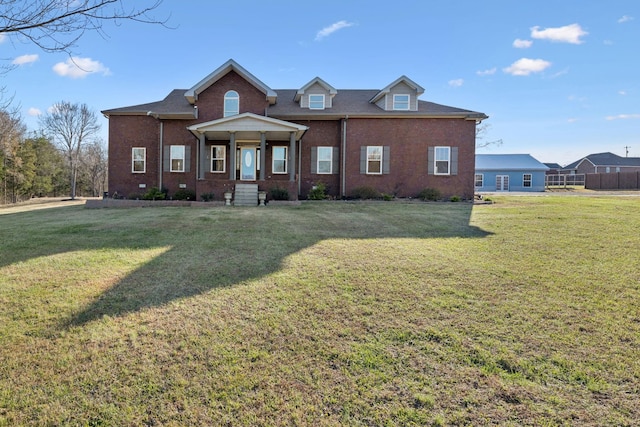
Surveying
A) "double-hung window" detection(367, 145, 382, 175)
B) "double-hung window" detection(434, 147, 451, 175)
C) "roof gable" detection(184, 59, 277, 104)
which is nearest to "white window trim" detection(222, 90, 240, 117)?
"roof gable" detection(184, 59, 277, 104)

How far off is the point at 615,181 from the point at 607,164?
66.9 ft

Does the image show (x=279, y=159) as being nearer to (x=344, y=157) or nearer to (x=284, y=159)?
(x=284, y=159)

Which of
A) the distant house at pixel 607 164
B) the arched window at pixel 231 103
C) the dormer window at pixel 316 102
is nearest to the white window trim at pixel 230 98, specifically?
the arched window at pixel 231 103

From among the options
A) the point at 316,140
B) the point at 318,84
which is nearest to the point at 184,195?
the point at 316,140

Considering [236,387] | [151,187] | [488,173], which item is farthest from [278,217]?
[488,173]

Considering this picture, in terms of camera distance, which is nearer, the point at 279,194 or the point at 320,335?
the point at 320,335

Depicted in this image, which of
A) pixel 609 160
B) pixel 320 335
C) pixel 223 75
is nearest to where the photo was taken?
pixel 320 335

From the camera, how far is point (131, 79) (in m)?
15.1

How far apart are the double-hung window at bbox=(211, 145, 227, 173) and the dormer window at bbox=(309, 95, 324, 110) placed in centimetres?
533

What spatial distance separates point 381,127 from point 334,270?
14417mm

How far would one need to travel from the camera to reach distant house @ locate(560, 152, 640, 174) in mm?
52156

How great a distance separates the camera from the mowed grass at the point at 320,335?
8.94 feet

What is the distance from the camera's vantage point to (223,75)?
18172 mm

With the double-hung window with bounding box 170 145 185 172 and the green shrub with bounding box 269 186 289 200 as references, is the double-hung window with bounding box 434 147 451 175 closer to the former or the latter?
the green shrub with bounding box 269 186 289 200
